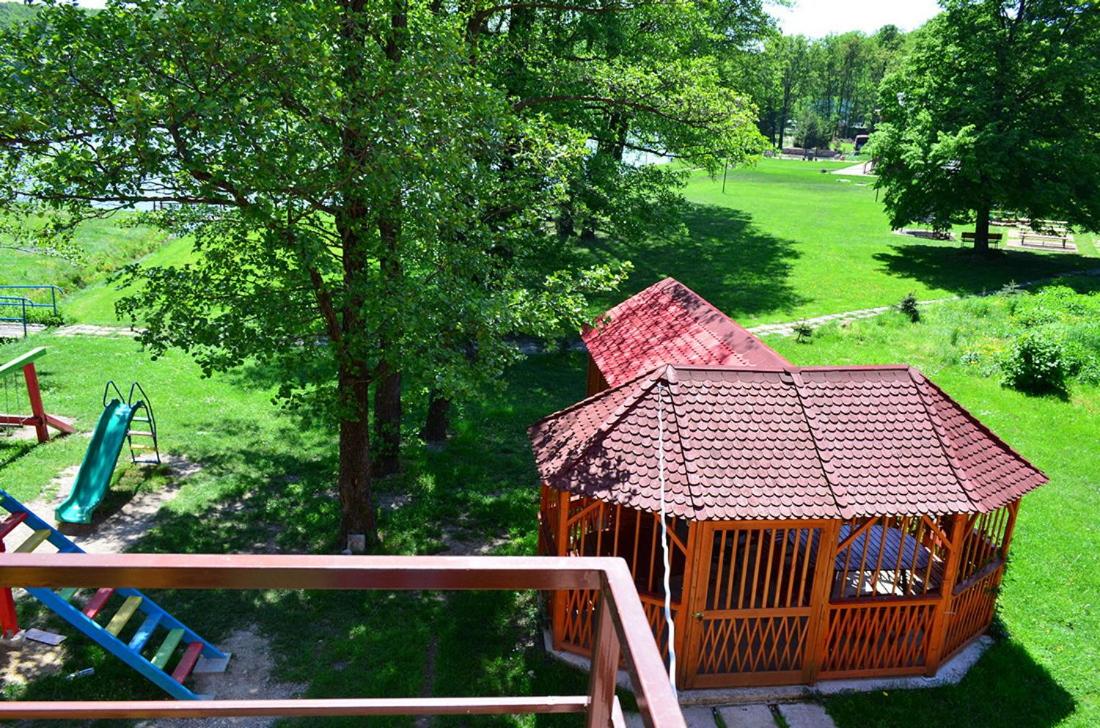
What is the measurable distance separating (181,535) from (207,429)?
4.89 m

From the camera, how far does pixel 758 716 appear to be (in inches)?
361

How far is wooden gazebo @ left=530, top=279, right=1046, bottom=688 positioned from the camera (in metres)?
9.10

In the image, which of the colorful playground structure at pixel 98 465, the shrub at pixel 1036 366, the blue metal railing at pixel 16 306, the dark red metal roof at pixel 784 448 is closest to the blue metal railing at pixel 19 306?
the blue metal railing at pixel 16 306

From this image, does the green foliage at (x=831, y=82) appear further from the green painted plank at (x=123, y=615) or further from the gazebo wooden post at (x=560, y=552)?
the green painted plank at (x=123, y=615)

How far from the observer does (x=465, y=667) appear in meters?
9.69

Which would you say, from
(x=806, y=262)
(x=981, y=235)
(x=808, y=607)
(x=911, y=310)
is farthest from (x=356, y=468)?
(x=981, y=235)

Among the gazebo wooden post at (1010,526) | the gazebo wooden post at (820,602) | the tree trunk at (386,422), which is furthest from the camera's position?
the tree trunk at (386,422)

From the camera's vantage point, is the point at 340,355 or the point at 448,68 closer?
the point at 448,68

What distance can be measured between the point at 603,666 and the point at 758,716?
8103 millimetres

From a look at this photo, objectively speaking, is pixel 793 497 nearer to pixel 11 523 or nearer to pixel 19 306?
pixel 11 523

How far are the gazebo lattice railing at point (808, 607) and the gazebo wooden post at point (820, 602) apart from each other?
0.04ft

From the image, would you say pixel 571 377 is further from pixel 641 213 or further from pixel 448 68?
pixel 448 68

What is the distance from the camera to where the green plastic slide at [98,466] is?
12219 millimetres

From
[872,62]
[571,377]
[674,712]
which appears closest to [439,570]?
[674,712]
